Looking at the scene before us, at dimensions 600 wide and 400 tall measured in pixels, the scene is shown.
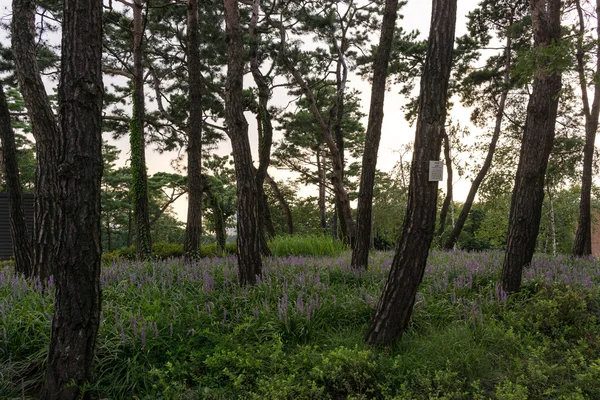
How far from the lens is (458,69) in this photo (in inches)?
629

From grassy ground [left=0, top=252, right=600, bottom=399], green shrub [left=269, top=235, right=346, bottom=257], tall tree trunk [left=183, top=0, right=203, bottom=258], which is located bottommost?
grassy ground [left=0, top=252, right=600, bottom=399]

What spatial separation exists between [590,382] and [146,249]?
924cm

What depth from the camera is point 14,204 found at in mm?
6230

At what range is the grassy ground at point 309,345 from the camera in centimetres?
310

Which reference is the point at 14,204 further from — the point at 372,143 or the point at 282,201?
the point at 282,201

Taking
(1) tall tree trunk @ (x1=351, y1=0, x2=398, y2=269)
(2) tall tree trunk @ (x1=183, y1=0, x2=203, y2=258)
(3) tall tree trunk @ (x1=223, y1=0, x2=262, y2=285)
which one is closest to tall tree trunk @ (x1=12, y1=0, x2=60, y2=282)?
(3) tall tree trunk @ (x1=223, y1=0, x2=262, y2=285)

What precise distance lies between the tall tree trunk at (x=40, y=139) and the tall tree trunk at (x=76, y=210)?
3.39m

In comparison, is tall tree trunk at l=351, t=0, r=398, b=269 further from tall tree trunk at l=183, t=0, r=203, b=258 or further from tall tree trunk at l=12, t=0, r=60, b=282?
tall tree trunk at l=12, t=0, r=60, b=282

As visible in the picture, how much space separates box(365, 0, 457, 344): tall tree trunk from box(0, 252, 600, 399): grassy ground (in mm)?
296

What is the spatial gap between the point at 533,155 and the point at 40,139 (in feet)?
26.3

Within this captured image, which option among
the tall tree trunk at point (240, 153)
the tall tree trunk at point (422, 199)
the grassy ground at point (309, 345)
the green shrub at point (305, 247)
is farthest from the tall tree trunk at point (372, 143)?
the green shrub at point (305, 247)

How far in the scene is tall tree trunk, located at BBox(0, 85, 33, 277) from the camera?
609 centimetres

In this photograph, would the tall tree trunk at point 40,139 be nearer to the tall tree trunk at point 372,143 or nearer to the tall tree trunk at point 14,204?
the tall tree trunk at point 14,204

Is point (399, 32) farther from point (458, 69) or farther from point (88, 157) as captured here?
point (88, 157)
